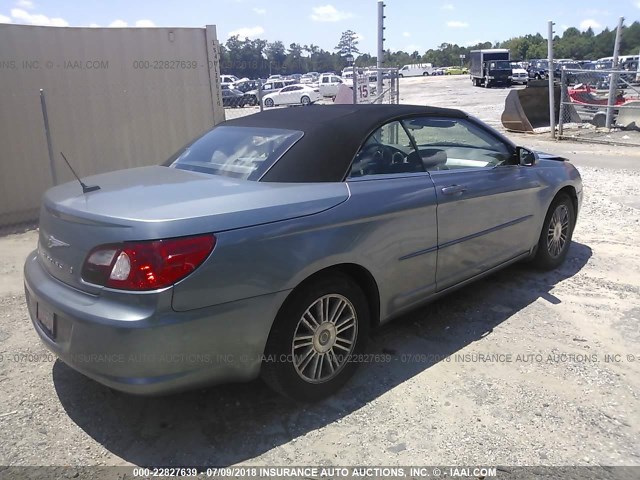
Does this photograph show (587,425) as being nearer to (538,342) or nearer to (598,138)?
(538,342)

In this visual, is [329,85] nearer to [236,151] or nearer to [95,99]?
[95,99]

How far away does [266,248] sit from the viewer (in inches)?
102

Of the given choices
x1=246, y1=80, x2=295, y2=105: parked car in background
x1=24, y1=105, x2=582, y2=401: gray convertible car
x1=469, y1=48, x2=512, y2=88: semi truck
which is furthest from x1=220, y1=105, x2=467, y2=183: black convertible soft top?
x1=469, y1=48, x2=512, y2=88: semi truck

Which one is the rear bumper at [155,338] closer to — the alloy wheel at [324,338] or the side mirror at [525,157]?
Answer: the alloy wheel at [324,338]

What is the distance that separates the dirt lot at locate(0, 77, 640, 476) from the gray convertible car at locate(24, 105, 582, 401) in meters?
0.30

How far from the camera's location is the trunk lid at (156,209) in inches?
96.4

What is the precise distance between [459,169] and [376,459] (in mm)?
2136

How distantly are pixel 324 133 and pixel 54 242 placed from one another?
1.62 metres

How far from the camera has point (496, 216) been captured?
4062mm

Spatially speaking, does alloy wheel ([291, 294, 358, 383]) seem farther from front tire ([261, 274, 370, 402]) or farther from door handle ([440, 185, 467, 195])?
door handle ([440, 185, 467, 195])

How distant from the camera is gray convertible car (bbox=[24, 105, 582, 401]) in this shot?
2.41m

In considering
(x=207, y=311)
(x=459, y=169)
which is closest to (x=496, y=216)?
(x=459, y=169)

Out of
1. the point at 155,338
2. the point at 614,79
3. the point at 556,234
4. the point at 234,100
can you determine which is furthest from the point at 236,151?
the point at 234,100

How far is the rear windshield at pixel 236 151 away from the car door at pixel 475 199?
1.00 m
